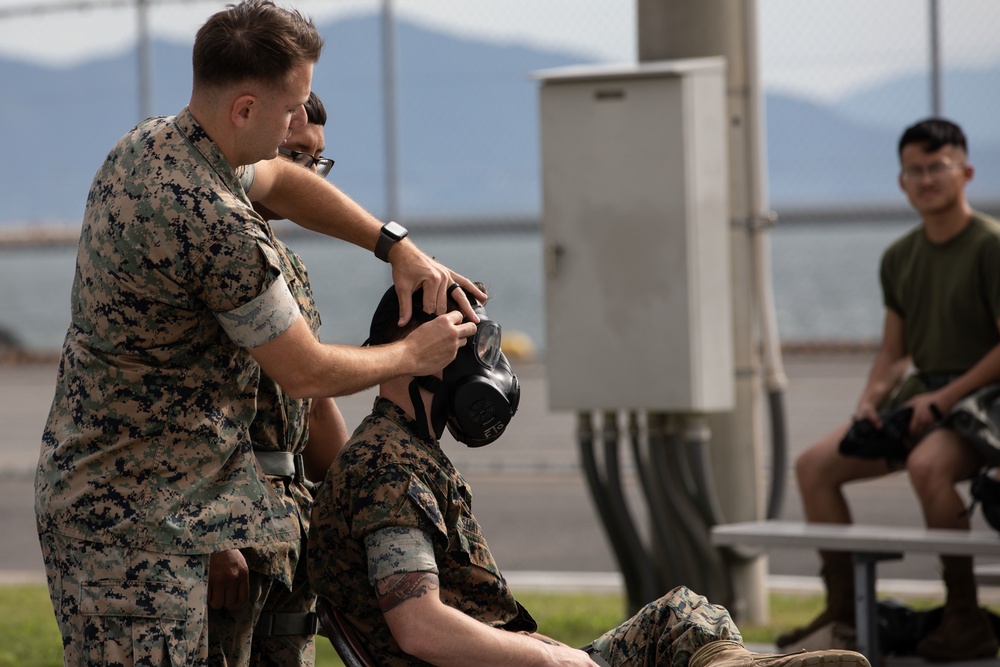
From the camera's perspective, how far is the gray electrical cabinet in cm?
616

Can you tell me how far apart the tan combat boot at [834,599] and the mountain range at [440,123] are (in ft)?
11.6

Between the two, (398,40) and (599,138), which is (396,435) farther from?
(398,40)

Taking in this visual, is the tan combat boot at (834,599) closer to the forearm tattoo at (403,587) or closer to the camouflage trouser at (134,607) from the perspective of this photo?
the forearm tattoo at (403,587)

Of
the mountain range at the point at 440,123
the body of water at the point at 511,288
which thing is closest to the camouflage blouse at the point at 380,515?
the mountain range at the point at 440,123

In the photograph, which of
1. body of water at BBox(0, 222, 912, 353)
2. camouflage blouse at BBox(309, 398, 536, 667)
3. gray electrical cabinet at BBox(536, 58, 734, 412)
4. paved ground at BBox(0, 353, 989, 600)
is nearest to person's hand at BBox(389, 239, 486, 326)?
camouflage blouse at BBox(309, 398, 536, 667)

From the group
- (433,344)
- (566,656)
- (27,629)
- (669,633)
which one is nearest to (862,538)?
(669,633)

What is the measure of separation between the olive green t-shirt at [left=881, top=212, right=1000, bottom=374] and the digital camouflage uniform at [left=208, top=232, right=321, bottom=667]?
2.93m

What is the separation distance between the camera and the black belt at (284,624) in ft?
11.3

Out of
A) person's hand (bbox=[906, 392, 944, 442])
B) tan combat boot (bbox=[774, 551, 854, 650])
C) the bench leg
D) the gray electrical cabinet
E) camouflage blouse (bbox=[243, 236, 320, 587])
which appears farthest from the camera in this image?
the gray electrical cabinet

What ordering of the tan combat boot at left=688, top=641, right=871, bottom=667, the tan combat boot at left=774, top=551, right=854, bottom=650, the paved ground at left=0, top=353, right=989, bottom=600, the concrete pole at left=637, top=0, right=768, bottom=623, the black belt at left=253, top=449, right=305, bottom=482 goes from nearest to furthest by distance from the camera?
the tan combat boot at left=688, top=641, right=871, bottom=667 < the black belt at left=253, top=449, right=305, bottom=482 < the tan combat boot at left=774, top=551, right=854, bottom=650 < the concrete pole at left=637, top=0, right=768, bottom=623 < the paved ground at left=0, top=353, right=989, bottom=600

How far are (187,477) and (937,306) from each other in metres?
3.56

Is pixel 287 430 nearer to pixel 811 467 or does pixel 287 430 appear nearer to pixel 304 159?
pixel 304 159

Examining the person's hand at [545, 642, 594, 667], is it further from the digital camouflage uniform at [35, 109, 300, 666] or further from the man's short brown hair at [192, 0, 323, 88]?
the man's short brown hair at [192, 0, 323, 88]

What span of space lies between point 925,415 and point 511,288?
58.5 m
